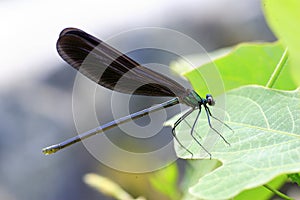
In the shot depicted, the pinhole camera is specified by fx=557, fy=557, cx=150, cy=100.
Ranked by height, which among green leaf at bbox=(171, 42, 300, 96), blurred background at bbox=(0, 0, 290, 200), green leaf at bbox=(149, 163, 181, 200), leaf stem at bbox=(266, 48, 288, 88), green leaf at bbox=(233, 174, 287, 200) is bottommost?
blurred background at bbox=(0, 0, 290, 200)

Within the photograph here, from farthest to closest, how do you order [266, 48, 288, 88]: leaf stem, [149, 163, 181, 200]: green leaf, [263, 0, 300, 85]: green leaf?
1. [149, 163, 181, 200]: green leaf
2. [266, 48, 288, 88]: leaf stem
3. [263, 0, 300, 85]: green leaf

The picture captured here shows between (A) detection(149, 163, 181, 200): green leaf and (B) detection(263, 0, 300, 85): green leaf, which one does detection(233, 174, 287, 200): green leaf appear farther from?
(B) detection(263, 0, 300, 85): green leaf

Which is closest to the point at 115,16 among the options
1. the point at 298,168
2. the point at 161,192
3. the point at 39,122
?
the point at 39,122

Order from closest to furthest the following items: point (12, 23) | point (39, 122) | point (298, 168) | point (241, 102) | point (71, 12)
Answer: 1. point (298, 168)
2. point (241, 102)
3. point (39, 122)
4. point (71, 12)
5. point (12, 23)

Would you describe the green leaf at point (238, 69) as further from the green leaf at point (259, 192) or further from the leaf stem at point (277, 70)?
the green leaf at point (259, 192)

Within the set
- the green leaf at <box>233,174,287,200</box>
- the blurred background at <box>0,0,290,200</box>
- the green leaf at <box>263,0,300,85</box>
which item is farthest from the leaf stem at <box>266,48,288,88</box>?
the blurred background at <box>0,0,290,200</box>

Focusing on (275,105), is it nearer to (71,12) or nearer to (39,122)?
(39,122)
